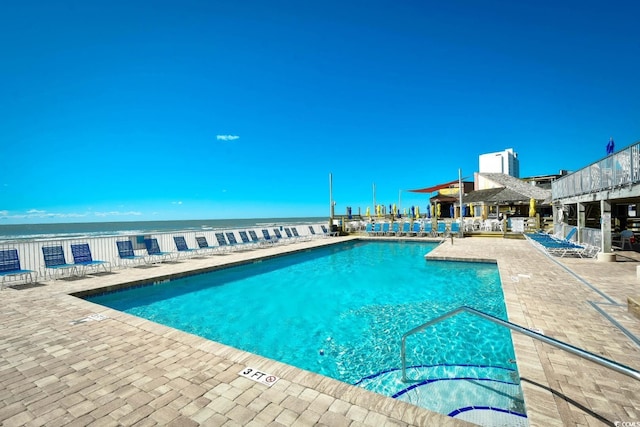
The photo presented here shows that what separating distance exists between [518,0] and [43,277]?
63.4ft

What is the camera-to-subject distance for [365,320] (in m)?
5.63

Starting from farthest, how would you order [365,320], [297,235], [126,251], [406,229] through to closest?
1. [406,229]
2. [297,235]
3. [126,251]
4. [365,320]

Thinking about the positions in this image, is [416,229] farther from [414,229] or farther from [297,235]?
[297,235]

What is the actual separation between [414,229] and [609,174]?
10350 mm

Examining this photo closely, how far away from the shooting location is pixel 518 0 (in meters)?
11.6

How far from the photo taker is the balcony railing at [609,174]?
21.0ft

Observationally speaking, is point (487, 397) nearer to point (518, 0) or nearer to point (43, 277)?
point (43, 277)

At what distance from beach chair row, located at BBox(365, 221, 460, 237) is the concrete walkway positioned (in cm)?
1216

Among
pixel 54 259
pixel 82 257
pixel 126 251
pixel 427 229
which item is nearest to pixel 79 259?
pixel 82 257

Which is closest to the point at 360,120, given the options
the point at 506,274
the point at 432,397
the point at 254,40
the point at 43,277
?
the point at 254,40

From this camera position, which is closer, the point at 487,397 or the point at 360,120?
the point at 487,397

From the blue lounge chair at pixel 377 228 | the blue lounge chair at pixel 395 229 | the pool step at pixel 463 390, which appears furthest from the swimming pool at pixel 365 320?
the blue lounge chair at pixel 377 228

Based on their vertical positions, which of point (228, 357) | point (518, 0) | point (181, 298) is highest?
point (518, 0)

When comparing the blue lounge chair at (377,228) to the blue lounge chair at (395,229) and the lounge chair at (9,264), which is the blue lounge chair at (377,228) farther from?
the lounge chair at (9,264)
